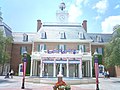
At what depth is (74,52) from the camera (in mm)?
34938

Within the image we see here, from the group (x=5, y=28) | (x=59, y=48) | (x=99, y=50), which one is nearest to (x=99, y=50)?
(x=99, y=50)

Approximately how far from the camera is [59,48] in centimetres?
4144

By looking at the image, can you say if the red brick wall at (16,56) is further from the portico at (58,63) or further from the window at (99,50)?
the window at (99,50)

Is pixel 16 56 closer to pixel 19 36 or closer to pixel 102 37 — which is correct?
pixel 19 36

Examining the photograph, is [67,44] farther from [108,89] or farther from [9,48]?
[108,89]

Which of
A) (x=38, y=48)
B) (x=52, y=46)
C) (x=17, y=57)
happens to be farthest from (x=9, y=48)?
(x=52, y=46)

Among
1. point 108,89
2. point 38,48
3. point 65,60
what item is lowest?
point 108,89

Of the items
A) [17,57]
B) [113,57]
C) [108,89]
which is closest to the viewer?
[108,89]

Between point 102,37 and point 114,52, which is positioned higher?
point 102,37

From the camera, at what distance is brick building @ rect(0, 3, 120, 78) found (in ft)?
113

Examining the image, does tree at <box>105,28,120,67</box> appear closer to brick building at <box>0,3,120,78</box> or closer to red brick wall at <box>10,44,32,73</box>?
brick building at <box>0,3,120,78</box>

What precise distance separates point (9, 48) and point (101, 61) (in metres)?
20.7

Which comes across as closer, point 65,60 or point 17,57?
point 65,60

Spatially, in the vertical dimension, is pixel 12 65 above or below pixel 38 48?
below
